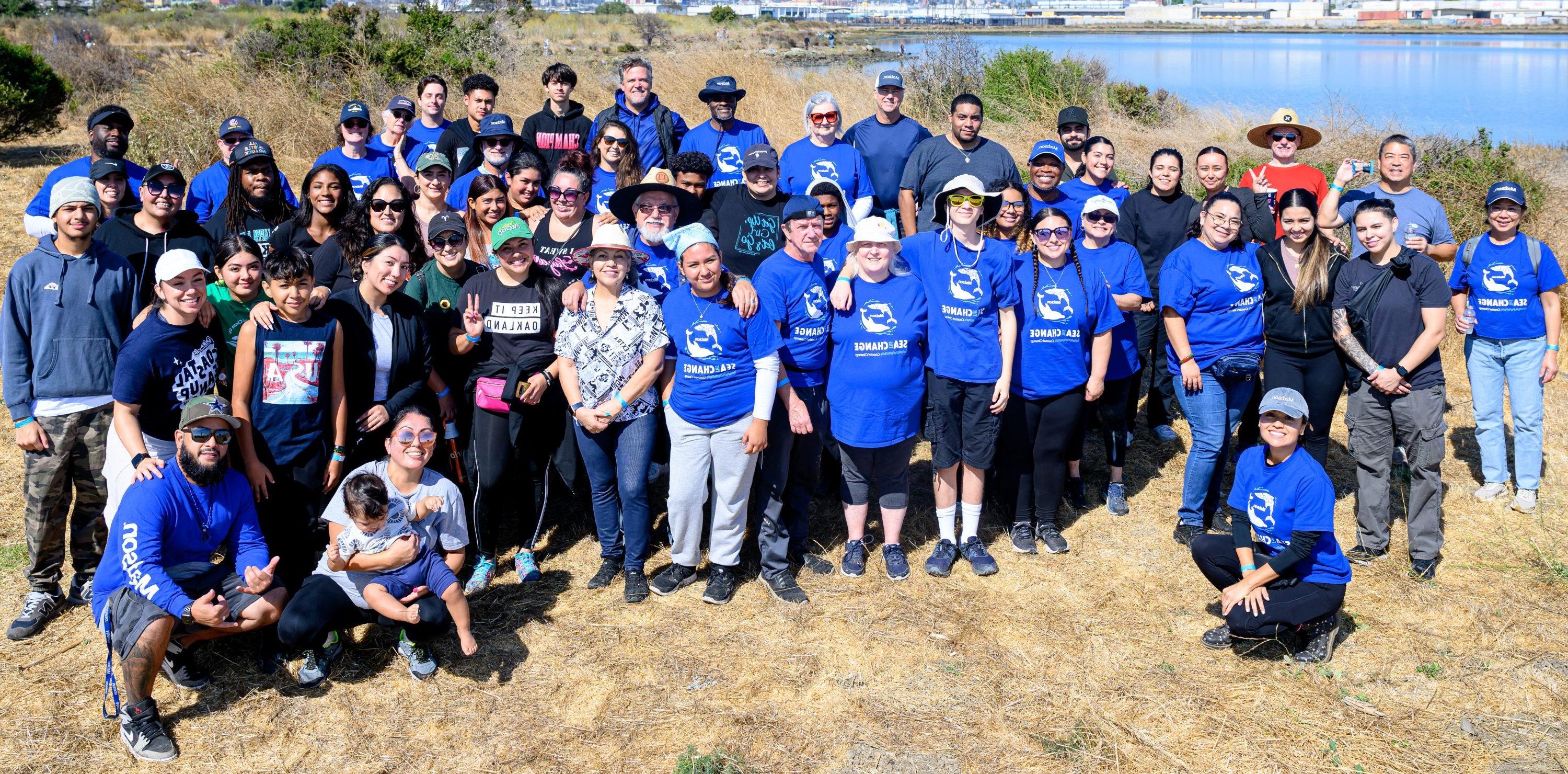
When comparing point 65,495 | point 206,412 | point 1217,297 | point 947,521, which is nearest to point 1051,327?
point 1217,297

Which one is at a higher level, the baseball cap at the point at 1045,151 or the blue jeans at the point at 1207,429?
the baseball cap at the point at 1045,151

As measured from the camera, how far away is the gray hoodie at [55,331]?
477cm

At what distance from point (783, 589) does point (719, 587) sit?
0.33 m

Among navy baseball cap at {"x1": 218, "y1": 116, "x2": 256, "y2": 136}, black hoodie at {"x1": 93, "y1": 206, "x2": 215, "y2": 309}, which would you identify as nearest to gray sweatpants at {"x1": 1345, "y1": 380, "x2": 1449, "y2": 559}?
black hoodie at {"x1": 93, "y1": 206, "x2": 215, "y2": 309}

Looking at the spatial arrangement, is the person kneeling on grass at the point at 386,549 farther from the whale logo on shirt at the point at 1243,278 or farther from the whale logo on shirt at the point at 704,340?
the whale logo on shirt at the point at 1243,278

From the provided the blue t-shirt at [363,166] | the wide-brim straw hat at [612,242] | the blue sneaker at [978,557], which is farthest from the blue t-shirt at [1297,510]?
the blue t-shirt at [363,166]

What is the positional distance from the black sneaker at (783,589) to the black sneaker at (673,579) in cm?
11

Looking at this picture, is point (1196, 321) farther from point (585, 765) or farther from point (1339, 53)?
point (1339, 53)

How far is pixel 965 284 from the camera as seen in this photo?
17.6 feet

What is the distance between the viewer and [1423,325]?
5.42 meters

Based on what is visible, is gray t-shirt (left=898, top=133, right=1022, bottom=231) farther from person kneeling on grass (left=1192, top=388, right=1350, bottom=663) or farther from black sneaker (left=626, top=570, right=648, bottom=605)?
black sneaker (left=626, top=570, right=648, bottom=605)

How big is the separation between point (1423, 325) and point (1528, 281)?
43.1 inches

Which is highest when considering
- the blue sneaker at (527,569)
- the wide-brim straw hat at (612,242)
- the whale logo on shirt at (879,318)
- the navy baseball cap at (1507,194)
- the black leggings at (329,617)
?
the wide-brim straw hat at (612,242)

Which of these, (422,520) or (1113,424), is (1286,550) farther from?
(422,520)
